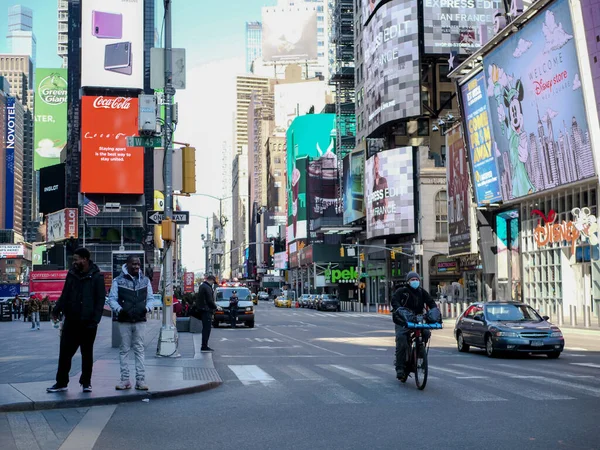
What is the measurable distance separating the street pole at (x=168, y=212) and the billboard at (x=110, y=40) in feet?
309

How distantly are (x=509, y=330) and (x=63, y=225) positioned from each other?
100049 mm

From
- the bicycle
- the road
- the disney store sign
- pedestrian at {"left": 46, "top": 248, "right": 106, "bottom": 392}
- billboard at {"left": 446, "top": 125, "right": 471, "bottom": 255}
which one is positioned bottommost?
the road

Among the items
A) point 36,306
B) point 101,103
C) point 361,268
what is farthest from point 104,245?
point 36,306

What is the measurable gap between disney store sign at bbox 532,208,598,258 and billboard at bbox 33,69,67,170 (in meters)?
116

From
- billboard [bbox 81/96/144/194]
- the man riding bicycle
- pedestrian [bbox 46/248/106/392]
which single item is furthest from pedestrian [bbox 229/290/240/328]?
billboard [bbox 81/96/144/194]

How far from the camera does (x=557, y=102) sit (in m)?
41.8

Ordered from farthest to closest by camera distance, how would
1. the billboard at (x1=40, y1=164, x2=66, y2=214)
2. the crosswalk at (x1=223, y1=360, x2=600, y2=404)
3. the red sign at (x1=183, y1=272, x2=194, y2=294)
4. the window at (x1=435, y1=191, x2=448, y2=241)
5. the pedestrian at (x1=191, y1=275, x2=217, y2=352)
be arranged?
the billboard at (x1=40, y1=164, x2=66, y2=214)
the window at (x1=435, y1=191, x2=448, y2=241)
the red sign at (x1=183, y1=272, x2=194, y2=294)
the pedestrian at (x1=191, y1=275, x2=217, y2=352)
the crosswalk at (x1=223, y1=360, x2=600, y2=404)

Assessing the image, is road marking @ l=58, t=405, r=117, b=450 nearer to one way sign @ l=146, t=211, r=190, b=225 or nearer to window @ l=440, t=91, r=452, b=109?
one way sign @ l=146, t=211, r=190, b=225

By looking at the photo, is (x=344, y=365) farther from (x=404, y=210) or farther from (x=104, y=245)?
(x=104, y=245)

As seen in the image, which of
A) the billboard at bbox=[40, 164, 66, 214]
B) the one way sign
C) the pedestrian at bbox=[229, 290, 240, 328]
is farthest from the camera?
the billboard at bbox=[40, 164, 66, 214]

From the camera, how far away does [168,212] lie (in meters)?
19.5

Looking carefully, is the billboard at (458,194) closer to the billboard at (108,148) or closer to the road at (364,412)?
the road at (364,412)

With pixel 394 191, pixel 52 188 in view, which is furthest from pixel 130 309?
pixel 52 188

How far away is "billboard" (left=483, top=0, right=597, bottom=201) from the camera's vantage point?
132ft
